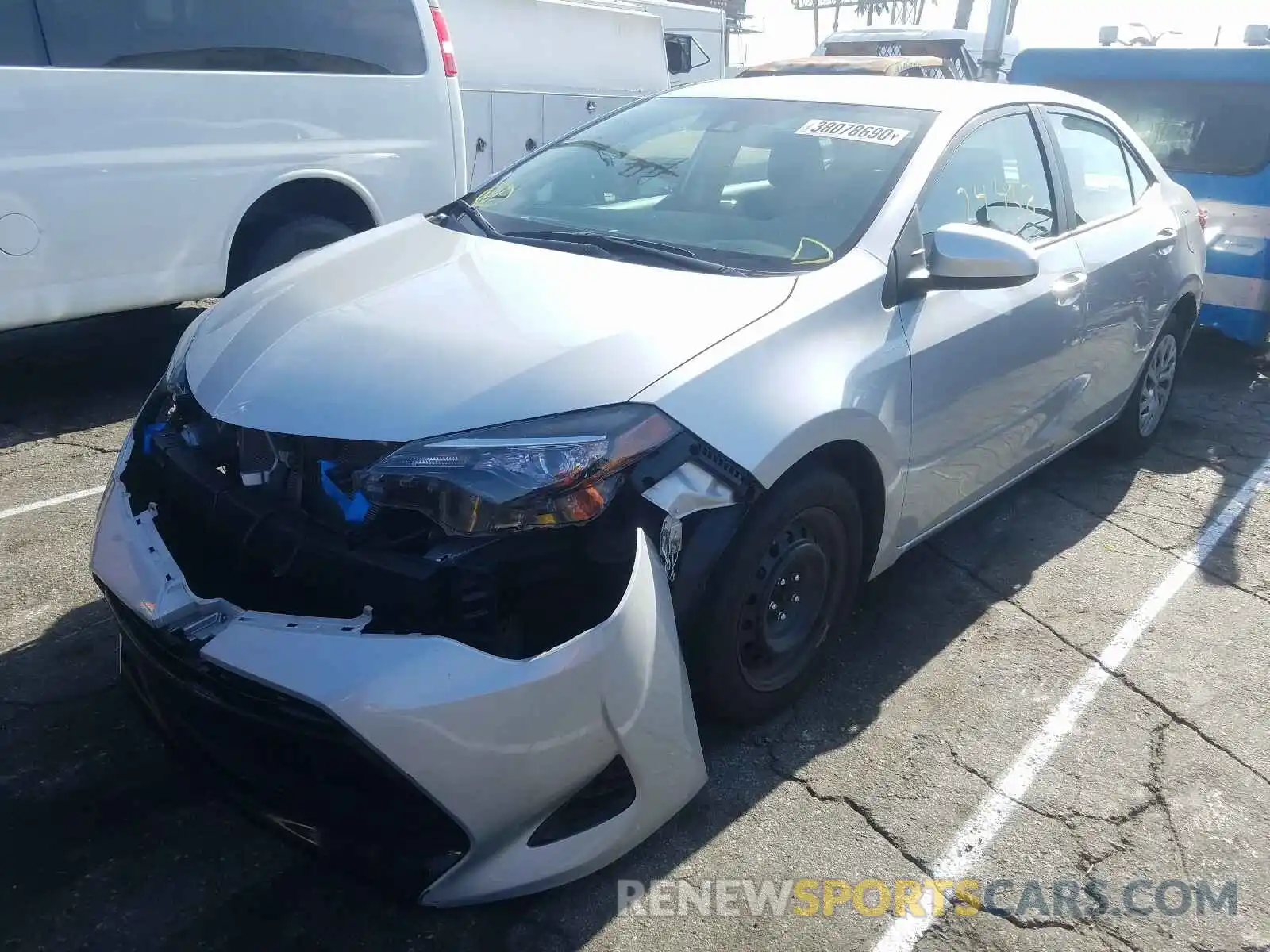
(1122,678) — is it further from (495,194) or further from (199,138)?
(199,138)

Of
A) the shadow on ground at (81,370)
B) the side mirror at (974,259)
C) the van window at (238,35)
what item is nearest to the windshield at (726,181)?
the side mirror at (974,259)

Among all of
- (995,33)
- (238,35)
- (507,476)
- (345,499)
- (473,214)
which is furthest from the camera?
(995,33)

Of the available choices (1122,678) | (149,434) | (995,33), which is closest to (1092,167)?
(1122,678)

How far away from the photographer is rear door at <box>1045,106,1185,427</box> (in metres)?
3.90

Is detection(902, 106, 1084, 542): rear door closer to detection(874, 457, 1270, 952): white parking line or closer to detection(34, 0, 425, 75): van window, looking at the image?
→ detection(874, 457, 1270, 952): white parking line

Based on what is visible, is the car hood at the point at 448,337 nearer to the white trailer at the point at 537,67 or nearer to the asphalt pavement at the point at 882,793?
the asphalt pavement at the point at 882,793

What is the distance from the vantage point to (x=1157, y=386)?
4.96 m

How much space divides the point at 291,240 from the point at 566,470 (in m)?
4.02

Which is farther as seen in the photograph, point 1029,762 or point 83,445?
point 83,445

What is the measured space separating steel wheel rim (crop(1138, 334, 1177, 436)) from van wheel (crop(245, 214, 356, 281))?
4.16m

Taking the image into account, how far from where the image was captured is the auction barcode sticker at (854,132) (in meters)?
3.21

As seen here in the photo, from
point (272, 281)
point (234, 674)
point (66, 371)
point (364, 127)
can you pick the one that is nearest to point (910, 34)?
point (364, 127)

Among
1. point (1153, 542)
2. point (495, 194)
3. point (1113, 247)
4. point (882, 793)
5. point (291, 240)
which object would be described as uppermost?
point (495, 194)

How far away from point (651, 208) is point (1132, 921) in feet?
7.72
